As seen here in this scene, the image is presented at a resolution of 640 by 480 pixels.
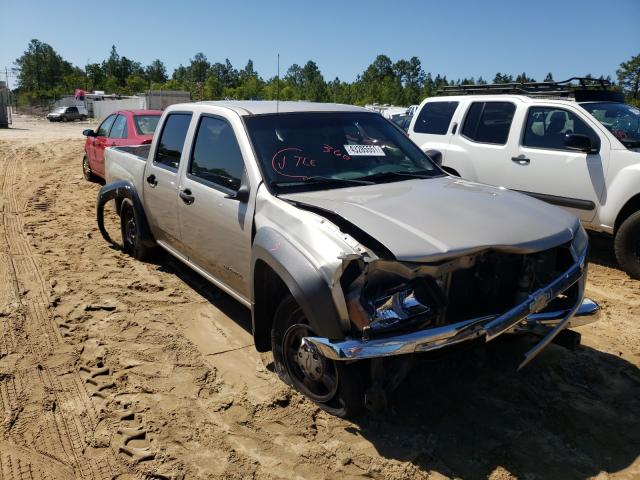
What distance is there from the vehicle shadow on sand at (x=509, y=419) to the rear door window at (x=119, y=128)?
28.1 ft

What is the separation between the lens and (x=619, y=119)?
6.56m

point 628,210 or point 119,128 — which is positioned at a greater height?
point 119,128

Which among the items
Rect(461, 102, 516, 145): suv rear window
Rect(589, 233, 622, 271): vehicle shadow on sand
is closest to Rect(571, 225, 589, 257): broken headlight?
Rect(589, 233, 622, 271): vehicle shadow on sand

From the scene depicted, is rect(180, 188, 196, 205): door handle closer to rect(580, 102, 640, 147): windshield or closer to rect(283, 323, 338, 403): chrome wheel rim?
rect(283, 323, 338, 403): chrome wheel rim

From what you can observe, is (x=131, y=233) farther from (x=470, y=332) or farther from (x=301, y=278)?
(x=470, y=332)

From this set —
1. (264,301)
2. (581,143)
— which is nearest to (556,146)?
(581,143)

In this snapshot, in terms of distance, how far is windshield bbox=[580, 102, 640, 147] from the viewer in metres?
6.29

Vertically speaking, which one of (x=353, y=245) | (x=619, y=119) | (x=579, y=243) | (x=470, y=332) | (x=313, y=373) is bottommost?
(x=313, y=373)

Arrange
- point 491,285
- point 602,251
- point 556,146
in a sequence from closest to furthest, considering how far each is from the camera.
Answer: point 491,285
point 556,146
point 602,251

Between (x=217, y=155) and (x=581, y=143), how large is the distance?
170 inches

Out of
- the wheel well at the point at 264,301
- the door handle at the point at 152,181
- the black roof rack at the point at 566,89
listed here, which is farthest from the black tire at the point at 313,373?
the black roof rack at the point at 566,89

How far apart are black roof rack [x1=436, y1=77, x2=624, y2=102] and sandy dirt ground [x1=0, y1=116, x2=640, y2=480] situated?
10.2ft

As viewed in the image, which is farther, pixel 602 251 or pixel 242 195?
pixel 602 251

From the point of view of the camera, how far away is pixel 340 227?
117 inches
